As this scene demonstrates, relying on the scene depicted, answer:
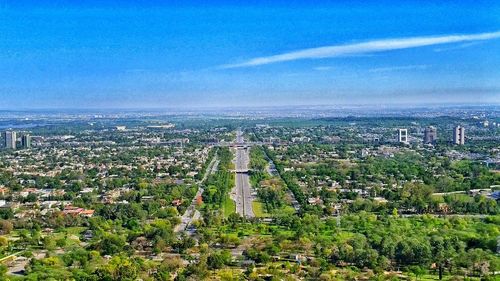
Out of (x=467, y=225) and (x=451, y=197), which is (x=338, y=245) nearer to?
(x=467, y=225)

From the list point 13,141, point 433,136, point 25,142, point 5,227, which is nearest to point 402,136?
point 433,136

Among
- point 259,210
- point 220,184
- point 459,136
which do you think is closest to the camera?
point 259,210

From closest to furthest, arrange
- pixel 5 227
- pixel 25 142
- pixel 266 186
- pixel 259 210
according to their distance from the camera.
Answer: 1. pixel 5 227
2. pixel 259 210
3. pixel 266 186
4. pixel 25 142

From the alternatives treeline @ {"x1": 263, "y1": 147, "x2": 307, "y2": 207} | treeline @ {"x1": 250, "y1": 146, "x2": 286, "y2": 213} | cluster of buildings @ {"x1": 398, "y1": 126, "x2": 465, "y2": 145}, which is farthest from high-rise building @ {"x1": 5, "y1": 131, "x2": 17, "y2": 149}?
cluster of buildings @ {"x1": 398, "y1": 126, "x2": 465, "y2": 145}

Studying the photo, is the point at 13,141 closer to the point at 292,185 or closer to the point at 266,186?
the point at 266,186

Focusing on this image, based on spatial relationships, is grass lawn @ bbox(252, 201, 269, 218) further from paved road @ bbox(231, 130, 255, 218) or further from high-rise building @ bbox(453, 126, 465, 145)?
high-rise building @ bbox(453, 126, 465, 145)
